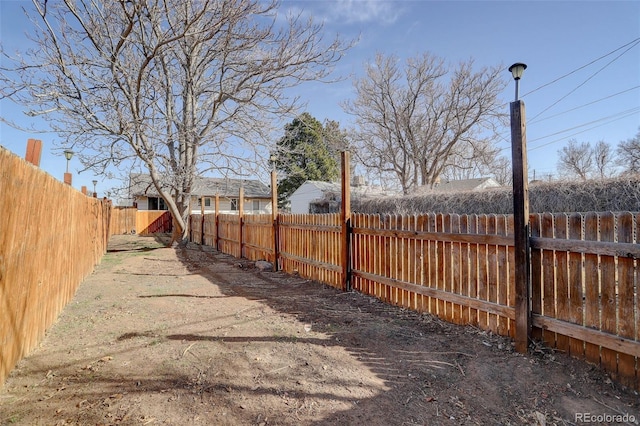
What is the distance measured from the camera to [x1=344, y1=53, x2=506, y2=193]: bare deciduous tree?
19.5m

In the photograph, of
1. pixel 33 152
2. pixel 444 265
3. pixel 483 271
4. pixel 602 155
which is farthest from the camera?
pixel 602 155

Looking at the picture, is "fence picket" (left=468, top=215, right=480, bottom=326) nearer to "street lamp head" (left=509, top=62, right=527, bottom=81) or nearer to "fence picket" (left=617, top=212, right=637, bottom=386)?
"fence picket" (left=617, top=212, right=637, bottom=386)

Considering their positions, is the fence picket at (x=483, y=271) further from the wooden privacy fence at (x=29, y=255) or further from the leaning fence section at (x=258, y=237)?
the leaning fence section at (x=258, y=237)

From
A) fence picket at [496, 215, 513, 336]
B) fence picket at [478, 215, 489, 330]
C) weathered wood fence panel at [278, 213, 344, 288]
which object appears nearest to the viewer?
fence picket at [496, 215, 513, 336]

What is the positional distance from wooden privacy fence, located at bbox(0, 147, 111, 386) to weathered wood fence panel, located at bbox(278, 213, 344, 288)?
13.2 ft

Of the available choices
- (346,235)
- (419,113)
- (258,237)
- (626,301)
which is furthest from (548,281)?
(419,113)

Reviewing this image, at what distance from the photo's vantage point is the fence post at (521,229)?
117 inches

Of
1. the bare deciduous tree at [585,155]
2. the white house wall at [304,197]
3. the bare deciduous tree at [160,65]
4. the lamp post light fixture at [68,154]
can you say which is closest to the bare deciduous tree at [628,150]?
the bare deciduous tree at [585,155]

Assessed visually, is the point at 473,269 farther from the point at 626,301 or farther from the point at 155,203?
the point at 155,203

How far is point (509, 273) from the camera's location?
3232mm

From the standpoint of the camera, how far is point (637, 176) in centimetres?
Answer: 733

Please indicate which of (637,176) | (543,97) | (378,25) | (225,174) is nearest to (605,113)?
(543,97)

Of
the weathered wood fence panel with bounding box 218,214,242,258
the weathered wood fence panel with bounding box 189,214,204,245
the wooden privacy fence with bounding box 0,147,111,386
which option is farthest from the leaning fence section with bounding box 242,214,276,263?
the weathered wood fence panel with bounding box 189,214,204,245

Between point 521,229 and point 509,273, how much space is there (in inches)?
19.5
